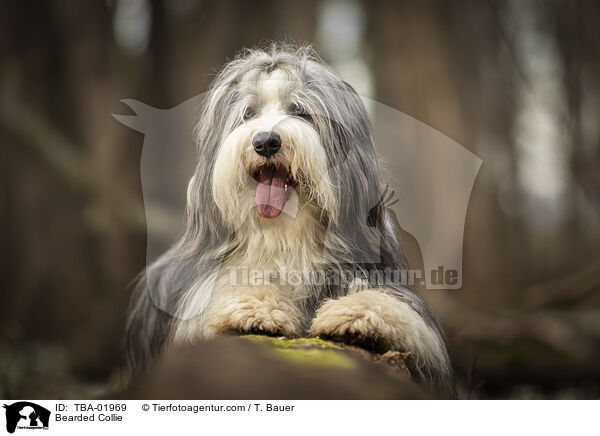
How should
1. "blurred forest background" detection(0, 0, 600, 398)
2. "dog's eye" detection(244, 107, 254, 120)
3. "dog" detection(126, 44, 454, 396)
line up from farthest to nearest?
"blurred forest background" detection(0, 0, 600, 398) → "dog's eye" detection(244, 107, 254, 120) → "dog" detection(126, 44, 454, 396)

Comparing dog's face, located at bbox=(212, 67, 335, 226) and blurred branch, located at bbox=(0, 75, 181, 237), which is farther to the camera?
blurred branch, located at bbox=(0, 75, 181, 237)

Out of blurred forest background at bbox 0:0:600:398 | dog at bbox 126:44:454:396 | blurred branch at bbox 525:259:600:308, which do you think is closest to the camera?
dog at bbox 126:44:454:396

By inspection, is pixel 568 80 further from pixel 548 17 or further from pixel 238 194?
pixel 238 194

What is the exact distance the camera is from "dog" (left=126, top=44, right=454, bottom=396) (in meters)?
1.72

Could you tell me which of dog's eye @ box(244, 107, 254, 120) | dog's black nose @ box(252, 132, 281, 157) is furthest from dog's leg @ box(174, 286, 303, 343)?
dog's eye @ box(244, 107, 254, 120)

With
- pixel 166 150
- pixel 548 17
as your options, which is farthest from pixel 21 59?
pixel 548 17

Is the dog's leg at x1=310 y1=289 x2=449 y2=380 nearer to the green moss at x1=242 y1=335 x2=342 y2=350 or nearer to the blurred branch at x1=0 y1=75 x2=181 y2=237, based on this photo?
the green moss at x1=242 y1=335 x2=342 y2=350

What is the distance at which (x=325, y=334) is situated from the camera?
167cm

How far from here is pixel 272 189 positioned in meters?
1.79

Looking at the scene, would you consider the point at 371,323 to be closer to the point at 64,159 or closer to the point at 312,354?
the point at 312,354

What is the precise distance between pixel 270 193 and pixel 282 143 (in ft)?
0.57
